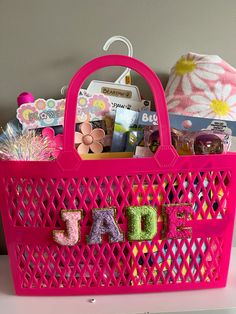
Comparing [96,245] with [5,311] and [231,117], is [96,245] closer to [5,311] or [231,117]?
[5,311]

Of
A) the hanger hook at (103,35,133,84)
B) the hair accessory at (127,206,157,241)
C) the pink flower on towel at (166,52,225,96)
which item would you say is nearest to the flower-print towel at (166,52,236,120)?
the pink flower on towel at (166,52,225,96)

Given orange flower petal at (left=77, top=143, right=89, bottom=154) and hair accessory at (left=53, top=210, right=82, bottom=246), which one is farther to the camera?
orange flower petal at (left=77, top=143, right=89, bottom=154)

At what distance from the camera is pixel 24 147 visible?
0.65 meters

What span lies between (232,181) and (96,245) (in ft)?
0.88

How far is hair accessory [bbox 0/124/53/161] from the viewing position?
65 centimetres

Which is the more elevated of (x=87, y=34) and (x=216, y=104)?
(x=87, y=34)

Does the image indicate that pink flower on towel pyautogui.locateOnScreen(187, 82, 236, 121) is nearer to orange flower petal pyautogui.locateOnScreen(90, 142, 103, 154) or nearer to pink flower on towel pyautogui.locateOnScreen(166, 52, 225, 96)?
pink flower on towel pyautogui.locateOnScreen(166, 52, 225, 96)

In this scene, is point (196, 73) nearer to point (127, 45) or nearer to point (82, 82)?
point (127, 45)

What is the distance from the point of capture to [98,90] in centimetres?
82

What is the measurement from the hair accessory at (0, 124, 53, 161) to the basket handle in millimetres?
77

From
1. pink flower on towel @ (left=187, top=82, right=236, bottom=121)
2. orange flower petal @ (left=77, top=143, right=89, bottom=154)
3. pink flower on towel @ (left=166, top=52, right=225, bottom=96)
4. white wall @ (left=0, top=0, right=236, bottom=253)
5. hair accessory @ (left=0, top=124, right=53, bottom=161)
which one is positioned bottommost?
orange flower petal @ (left=77, top=143, right=89, bottom=154)

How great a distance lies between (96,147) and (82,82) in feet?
0.60

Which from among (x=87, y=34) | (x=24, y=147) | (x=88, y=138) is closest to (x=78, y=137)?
(x=88, y=138)

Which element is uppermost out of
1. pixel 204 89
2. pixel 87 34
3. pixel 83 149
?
pixel 87 34
